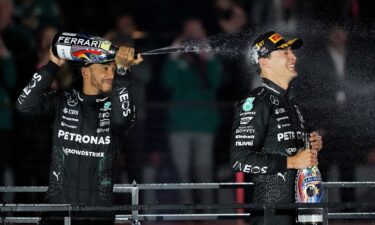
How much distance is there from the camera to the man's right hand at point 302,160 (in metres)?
6.08

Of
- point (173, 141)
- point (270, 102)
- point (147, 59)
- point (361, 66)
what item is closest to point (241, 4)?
point (147, 59)

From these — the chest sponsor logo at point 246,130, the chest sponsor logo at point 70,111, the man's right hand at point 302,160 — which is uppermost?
the chest sponsor logo at point 70,111

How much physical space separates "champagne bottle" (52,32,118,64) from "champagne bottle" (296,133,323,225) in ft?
4.71

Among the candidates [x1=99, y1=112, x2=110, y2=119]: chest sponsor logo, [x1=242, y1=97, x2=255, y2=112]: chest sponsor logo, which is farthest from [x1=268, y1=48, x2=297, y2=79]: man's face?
[x1=99, y1=112, x2=110, y2=119]: chest sponsor logo

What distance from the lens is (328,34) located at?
981 cm

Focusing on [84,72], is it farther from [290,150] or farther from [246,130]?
[290,150]

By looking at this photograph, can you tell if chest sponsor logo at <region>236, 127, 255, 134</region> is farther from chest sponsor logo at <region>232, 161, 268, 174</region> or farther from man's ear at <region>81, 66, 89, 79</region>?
man's ear at <region>81, 66, 89, 79</region>

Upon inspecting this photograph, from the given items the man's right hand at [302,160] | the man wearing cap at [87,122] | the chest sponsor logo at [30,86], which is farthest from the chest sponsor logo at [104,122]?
the man's right hand at [302,160]

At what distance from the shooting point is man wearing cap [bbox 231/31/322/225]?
612 centimetres

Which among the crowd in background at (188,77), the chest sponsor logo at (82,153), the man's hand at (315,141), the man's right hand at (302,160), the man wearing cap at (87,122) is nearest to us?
the man's right hand at (302,160)

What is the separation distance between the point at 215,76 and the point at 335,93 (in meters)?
2.24

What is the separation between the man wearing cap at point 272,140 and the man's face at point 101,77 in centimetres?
99

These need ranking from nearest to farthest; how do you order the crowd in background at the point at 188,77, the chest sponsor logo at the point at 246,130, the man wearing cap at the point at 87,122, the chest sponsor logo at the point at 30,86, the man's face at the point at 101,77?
the chest sponsor logo at the point at 246,130
the man wearing cap at the point at 87,122
the chest sponsor logo at the point at 30,86
the man's face at the point at 101,77
the crowd in background at the point at 188,77

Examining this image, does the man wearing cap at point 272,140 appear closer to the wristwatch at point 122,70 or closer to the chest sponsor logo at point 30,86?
the wristwatch at point 122,70
